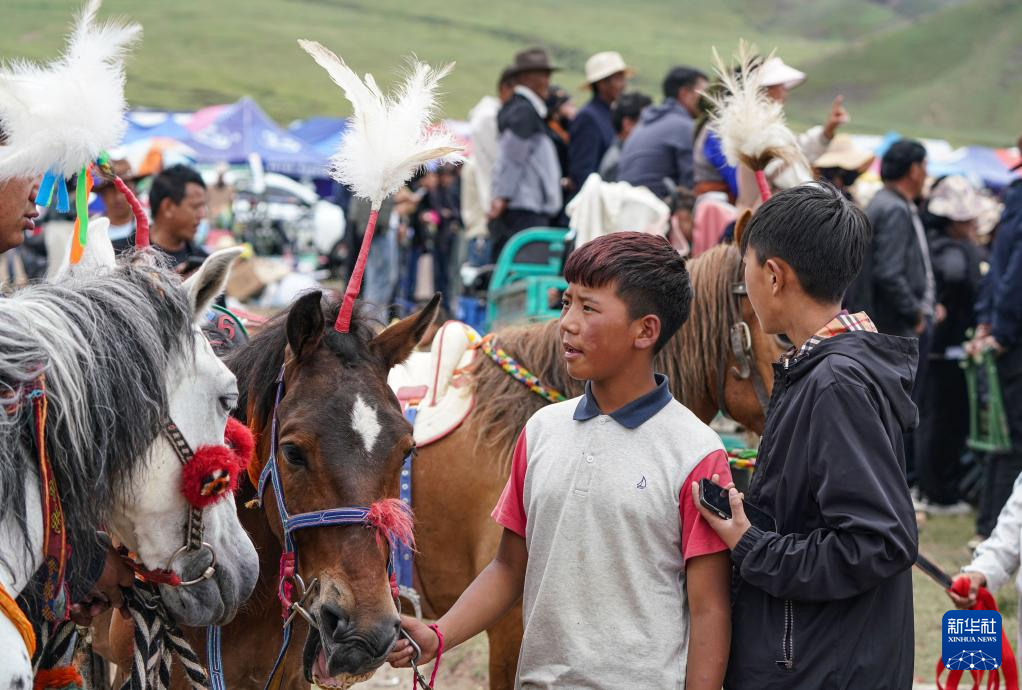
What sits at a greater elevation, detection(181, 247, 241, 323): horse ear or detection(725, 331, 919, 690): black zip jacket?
detection(181, 247, 241, 323): horse ear

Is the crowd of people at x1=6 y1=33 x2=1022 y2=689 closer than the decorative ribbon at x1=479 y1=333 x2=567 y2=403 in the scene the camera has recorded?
Yes

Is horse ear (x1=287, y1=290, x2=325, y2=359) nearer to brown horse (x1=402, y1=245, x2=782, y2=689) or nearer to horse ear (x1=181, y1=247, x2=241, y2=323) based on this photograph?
horse ear (x1=181, y1=247, x2=241, y2=323)

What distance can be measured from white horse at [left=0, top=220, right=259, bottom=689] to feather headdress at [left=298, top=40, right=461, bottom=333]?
0.56 meters

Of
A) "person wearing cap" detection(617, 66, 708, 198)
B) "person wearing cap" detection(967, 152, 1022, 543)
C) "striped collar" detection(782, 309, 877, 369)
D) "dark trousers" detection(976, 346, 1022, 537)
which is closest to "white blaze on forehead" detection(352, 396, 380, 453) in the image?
"striped collar" detection(782, 309, 877, 369)

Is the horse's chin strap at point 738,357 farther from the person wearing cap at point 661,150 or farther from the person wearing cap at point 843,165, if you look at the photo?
the person wearing cap at point 843,165

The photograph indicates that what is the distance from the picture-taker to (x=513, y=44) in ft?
309

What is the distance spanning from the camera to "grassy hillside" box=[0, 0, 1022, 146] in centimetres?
7125

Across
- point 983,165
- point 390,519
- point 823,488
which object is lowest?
point 983,165

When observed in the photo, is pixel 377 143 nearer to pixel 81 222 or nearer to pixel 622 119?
pixel 81 222

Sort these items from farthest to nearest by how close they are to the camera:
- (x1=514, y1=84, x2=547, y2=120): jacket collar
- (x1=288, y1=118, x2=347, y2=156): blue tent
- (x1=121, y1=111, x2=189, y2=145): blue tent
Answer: (x1=288, y1=118, x2=347, y2=156): blue tent < (x1=121, y1=111, x2=189, y2=145): blue tent < (x1=514, y1=84, x2=547, y2=120): jacket collar

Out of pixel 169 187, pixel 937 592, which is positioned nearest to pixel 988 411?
pixel 937 592

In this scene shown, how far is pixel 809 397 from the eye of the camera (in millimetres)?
2260

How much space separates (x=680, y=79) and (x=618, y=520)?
6.07 m

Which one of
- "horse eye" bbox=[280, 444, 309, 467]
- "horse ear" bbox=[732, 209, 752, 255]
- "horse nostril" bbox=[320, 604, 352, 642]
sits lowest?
"horse nostril" bbox=[320, 604, 352, 642]
